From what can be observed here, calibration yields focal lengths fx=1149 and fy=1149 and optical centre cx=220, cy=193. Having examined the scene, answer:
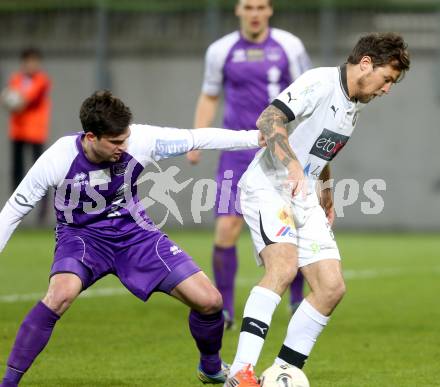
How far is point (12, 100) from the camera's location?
56.0 feet

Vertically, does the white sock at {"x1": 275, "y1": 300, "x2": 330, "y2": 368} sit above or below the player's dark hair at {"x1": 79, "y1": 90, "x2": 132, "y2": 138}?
below

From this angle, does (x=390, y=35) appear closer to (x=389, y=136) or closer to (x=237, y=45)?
(x=237, y=45)

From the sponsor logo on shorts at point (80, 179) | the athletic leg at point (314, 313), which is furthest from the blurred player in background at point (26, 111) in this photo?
the athletic leg at point (314, 313)

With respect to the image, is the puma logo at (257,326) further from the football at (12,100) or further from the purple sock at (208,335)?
the football at (12,100)

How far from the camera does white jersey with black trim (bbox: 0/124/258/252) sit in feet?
18.8

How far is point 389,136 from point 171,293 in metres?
12.0

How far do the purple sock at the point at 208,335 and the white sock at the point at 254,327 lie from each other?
0.46m

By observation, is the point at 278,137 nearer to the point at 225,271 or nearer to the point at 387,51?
the point at 387,51

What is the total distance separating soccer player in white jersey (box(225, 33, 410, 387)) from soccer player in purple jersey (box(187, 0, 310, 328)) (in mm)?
2433

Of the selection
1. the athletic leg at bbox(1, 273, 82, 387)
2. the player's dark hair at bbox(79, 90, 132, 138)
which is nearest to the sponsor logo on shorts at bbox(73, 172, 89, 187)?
the player's dark hair at bbox(79, 90, 132, 138)

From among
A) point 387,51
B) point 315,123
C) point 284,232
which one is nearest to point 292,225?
point 284,232

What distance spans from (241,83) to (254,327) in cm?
A: 349

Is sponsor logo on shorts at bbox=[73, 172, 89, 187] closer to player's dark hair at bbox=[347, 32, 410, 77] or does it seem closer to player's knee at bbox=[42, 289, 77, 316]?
player's knee at bbox=[42, 289, 77, 316]

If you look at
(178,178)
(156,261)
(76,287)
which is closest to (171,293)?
(156,261)
